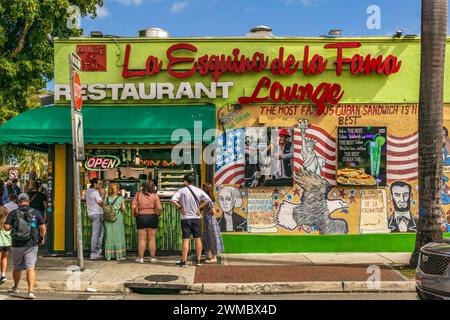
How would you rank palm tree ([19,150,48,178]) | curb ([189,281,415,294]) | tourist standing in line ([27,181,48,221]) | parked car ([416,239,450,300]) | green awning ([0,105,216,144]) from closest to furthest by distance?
1. parked car ([416,239,450,300])
2. curb ([189,281,415,294])
3. green awning ([0,105,216,144])
4. tourist standing in line ([27,181,48,221])
5. palm tree ([19,150,48,178])

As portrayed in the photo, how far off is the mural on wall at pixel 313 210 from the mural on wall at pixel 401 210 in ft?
3.74

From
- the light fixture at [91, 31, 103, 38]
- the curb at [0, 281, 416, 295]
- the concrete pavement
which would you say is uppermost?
the light fixture at [91, 31, 103, 38]

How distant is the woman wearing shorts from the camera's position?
375 inches

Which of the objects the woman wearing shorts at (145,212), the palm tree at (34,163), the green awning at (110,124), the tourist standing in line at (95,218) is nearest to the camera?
the woman wearing shorts at (145,212)

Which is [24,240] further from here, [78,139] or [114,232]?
[114,232]

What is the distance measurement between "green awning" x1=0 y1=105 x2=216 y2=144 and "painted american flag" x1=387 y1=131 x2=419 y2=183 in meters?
4.33

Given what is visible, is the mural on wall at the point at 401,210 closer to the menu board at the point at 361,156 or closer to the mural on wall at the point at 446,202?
the menu board at the point at 361,156

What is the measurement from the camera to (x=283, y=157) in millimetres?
10688

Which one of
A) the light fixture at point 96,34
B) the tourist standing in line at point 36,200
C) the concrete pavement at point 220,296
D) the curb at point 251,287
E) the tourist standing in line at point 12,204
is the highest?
the light fixture at point 96,34

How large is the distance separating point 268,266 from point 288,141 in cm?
305

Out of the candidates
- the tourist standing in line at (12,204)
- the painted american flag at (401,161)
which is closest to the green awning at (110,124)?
→ the tourist standing in line at (12,204)

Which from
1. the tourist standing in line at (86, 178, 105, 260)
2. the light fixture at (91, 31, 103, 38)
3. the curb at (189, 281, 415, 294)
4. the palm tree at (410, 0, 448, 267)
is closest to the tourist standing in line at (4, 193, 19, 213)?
the tourist standing in line at (86, 178, 105, 260)

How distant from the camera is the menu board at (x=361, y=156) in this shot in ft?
34.9

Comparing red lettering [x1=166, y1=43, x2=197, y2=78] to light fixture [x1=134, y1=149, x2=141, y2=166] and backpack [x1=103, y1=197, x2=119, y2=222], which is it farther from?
backpack [x1=103, y1=197, x2=119, y2=222]
